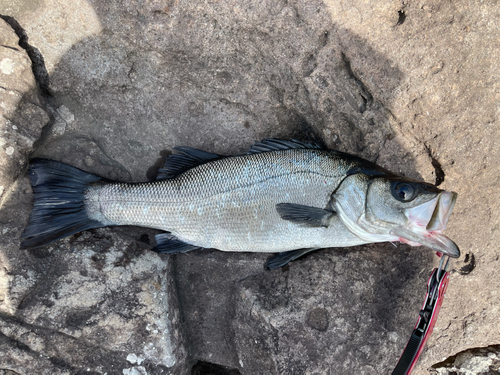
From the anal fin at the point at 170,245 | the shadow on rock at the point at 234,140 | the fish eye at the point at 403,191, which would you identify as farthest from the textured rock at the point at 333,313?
the anal fin at the point at 170,245

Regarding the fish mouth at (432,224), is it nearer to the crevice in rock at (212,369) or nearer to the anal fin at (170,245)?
the anal fin at (170,245)

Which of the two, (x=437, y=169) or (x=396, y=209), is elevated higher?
(x=437, y=169)

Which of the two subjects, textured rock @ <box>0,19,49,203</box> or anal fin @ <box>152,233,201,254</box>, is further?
anal fin @ <box>152,233,201,254</box>

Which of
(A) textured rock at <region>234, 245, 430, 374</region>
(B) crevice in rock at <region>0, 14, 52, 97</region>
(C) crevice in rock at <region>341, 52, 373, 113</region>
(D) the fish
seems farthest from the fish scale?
(B) crevice in rock at <region>0, 14, 52, 97</region>

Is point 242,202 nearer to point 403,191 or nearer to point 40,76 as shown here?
point 403,191

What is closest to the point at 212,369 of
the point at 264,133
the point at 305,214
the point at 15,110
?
the point at 305,214

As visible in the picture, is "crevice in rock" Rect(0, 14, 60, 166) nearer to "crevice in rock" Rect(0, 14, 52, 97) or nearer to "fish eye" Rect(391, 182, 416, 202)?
"crevice in rock" Rect(0, 14, 52, 97)
